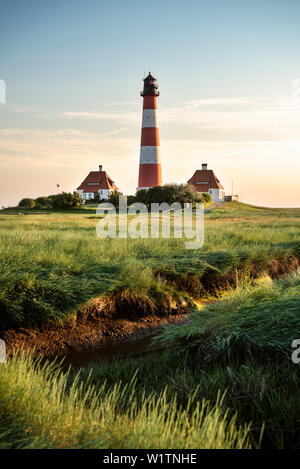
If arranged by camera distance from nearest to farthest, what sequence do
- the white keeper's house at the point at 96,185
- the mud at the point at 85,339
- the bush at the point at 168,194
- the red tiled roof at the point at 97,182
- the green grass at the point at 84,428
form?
the green grass at the point at 84,428, the mud at the point at 85,339, the bush at the point at 168,194, the white keeper's house at the point at 96,185, the red tiled roof at the point at 97,182

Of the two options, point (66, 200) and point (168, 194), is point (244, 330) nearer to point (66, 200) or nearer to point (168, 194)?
point (66, 200)

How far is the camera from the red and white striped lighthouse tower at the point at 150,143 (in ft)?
119

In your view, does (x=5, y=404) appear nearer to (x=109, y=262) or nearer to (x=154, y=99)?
(x=109, y=262)

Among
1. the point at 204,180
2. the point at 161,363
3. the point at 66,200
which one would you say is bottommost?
the point at 161,363

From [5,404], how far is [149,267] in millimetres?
5420

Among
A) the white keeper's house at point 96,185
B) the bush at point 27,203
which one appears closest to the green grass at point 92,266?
the bush at point 27,203

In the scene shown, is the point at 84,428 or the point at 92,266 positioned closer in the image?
the point at 84,428

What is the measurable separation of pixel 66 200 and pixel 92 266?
21760 millimetres

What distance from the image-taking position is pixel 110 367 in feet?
16.0

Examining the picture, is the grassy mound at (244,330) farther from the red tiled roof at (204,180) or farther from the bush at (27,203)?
the red tiled roof at (204,180)

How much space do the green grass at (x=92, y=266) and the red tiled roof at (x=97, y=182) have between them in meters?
43.7

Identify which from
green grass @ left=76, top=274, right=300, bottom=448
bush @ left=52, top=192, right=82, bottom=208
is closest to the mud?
green grass @ left=76, top=274, right=300, bottom=448

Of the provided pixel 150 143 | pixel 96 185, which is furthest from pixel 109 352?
pixel 96 185

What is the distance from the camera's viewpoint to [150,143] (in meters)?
36.3
